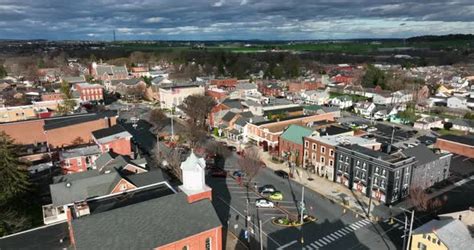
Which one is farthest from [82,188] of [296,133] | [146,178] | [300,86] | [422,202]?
[300,86]

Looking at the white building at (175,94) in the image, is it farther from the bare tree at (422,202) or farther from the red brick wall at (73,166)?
the bare tree at (422,202)

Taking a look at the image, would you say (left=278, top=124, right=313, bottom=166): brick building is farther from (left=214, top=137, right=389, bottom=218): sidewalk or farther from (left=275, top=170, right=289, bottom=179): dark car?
(left=275, top=170, right=289, bottom=179): dark car

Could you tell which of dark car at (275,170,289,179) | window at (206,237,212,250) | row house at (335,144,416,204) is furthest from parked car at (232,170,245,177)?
window at (206,237,212,250)

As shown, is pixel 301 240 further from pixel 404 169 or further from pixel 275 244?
pixel 404 169

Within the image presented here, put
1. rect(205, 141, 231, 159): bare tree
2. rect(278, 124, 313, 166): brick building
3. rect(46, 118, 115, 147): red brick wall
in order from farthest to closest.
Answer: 1. rect(205, 141, 231, 159): bare tree
2. rect(46, 118, 115, 147): red brick wall
3. rect(278, 124, 313, 166): brick building

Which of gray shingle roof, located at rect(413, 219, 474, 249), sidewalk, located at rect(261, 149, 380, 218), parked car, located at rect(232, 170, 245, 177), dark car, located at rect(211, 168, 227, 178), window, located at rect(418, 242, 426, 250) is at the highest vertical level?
gray shingle roof, located at rect(413, 219, 474, 249)

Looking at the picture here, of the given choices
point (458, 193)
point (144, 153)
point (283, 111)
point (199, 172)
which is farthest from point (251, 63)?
Answer: point (199, 172)
